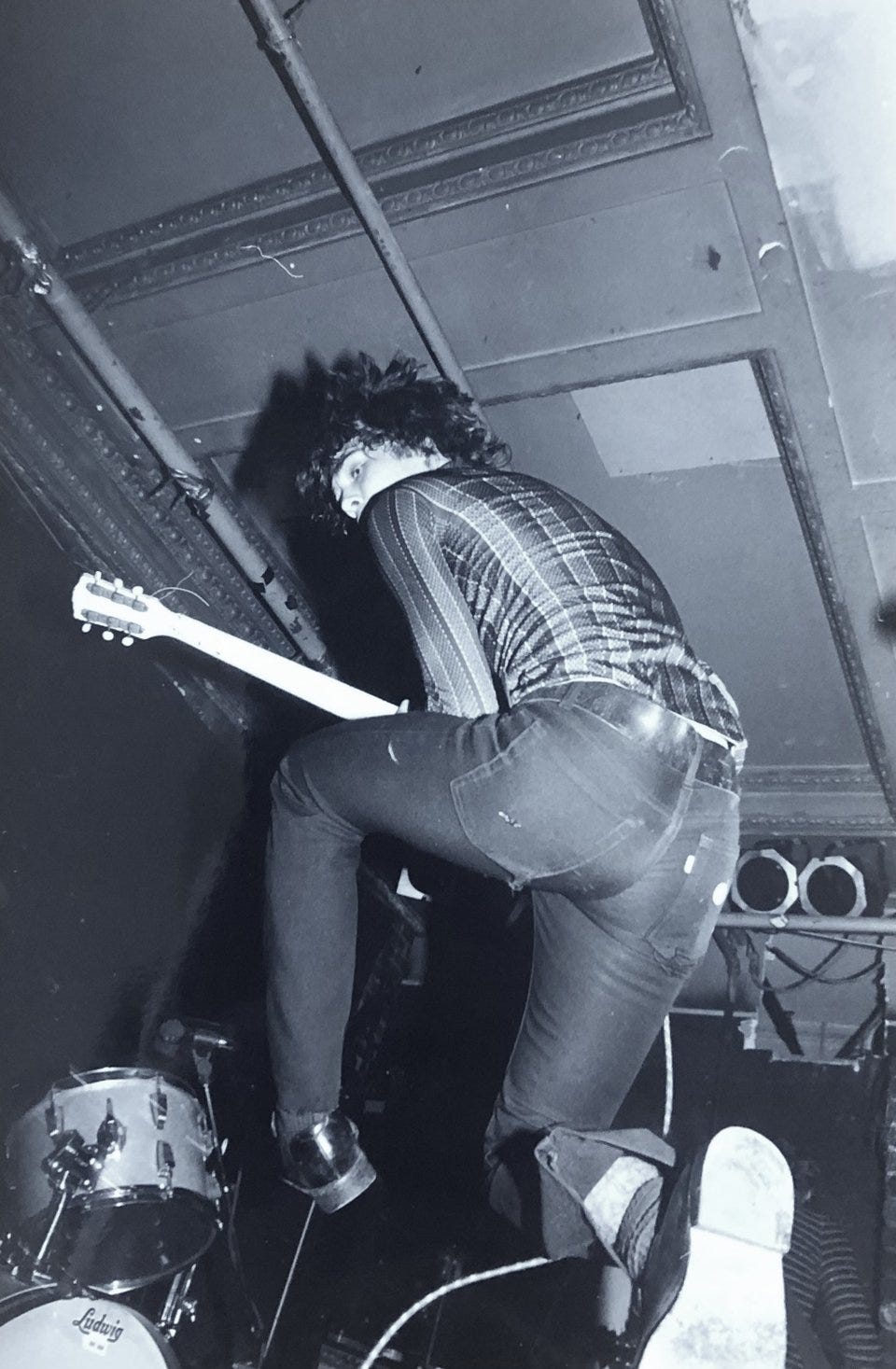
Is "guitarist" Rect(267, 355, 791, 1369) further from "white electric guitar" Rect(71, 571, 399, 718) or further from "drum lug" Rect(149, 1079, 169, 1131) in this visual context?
"drum lug" Rect(149, 1079, 169, 1131)

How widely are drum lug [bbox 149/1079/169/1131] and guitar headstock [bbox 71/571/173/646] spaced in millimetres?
1573

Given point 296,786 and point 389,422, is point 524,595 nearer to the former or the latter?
point 296,786

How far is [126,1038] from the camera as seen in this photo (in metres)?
3.74

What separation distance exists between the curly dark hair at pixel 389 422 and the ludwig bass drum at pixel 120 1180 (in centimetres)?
209

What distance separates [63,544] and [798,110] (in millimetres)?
3386

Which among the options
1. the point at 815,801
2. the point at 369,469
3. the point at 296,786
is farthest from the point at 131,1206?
the point at 815,801

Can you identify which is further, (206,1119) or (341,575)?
(341,575)

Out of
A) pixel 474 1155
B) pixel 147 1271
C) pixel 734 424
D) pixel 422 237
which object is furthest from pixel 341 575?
pixel 147 1271

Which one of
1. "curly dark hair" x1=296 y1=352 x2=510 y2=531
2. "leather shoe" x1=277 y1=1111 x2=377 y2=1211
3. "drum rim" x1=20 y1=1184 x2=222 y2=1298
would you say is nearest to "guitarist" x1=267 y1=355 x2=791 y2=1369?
"leather shoe" x1=277 y1=1111 x2=377 y2=1211

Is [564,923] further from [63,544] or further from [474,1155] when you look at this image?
[63,544]

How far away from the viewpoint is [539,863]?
1469 mm

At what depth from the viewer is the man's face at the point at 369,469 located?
7.16 ft

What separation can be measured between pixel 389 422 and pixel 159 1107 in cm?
238

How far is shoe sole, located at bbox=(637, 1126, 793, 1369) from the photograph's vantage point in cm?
115
